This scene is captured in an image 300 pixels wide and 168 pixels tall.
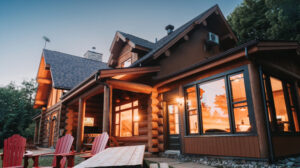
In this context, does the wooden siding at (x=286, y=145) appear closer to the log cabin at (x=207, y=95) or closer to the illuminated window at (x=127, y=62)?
the log cabin at (x=207, y=95)

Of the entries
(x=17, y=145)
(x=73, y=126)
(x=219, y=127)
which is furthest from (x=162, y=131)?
(x=73, y=126)

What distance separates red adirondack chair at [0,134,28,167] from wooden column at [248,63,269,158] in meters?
5.07

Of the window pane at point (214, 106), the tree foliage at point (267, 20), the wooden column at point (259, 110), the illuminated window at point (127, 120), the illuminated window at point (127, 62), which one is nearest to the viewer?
the wooden column at point (259, 110)

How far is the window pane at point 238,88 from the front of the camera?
5.60 meters

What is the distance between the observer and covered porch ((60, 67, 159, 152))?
6.85 metres

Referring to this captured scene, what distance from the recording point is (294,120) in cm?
639

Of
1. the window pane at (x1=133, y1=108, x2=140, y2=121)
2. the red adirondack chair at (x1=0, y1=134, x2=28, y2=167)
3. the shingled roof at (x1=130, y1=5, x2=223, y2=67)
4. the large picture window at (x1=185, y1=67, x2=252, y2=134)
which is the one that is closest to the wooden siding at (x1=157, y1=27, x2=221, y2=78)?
the shingled roof at (x1=130, y1=5, x2=223, y2=67)

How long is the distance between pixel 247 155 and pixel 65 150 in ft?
13.5

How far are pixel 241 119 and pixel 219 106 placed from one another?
43.2 inches

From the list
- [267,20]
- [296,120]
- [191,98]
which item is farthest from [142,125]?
[267,20]

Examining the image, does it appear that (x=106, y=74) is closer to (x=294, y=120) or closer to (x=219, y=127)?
(x=219, y=127)

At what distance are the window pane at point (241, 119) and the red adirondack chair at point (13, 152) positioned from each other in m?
4.99

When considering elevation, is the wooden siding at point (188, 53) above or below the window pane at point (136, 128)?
above

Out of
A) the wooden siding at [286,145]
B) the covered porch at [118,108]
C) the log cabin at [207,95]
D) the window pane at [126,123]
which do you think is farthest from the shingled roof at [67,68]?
the wooden siding at [286,145]
